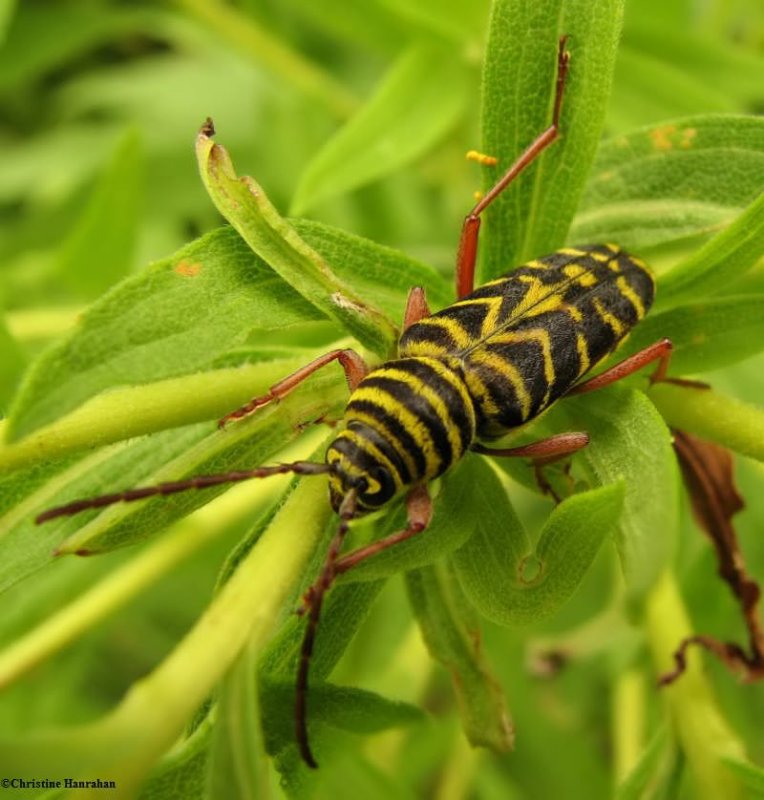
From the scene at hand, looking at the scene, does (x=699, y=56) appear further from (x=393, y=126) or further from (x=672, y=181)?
(x=672, y=181)

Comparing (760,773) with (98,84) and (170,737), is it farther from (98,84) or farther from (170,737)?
(98,84)

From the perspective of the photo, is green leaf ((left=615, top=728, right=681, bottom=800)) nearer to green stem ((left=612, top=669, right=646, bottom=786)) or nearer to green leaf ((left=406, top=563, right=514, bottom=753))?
green leaf ((left=406, top=563, right=514, bottom=753))

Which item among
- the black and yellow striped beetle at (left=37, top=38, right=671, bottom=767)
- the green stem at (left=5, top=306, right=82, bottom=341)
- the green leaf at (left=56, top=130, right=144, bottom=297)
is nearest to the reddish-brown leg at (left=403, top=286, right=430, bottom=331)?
the black and yellow striped beetle at (left=37, top=38, right=671, bottom=767)

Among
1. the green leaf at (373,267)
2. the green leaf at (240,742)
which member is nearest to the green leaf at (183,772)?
the green leaf at (240,742)

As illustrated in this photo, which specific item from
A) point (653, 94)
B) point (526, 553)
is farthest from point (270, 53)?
point (526, 553)

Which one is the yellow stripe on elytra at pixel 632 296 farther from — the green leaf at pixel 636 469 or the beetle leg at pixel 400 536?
the beetle leg at pixel 400 536

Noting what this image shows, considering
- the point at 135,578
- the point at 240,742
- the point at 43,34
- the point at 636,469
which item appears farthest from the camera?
the point at 43,34
